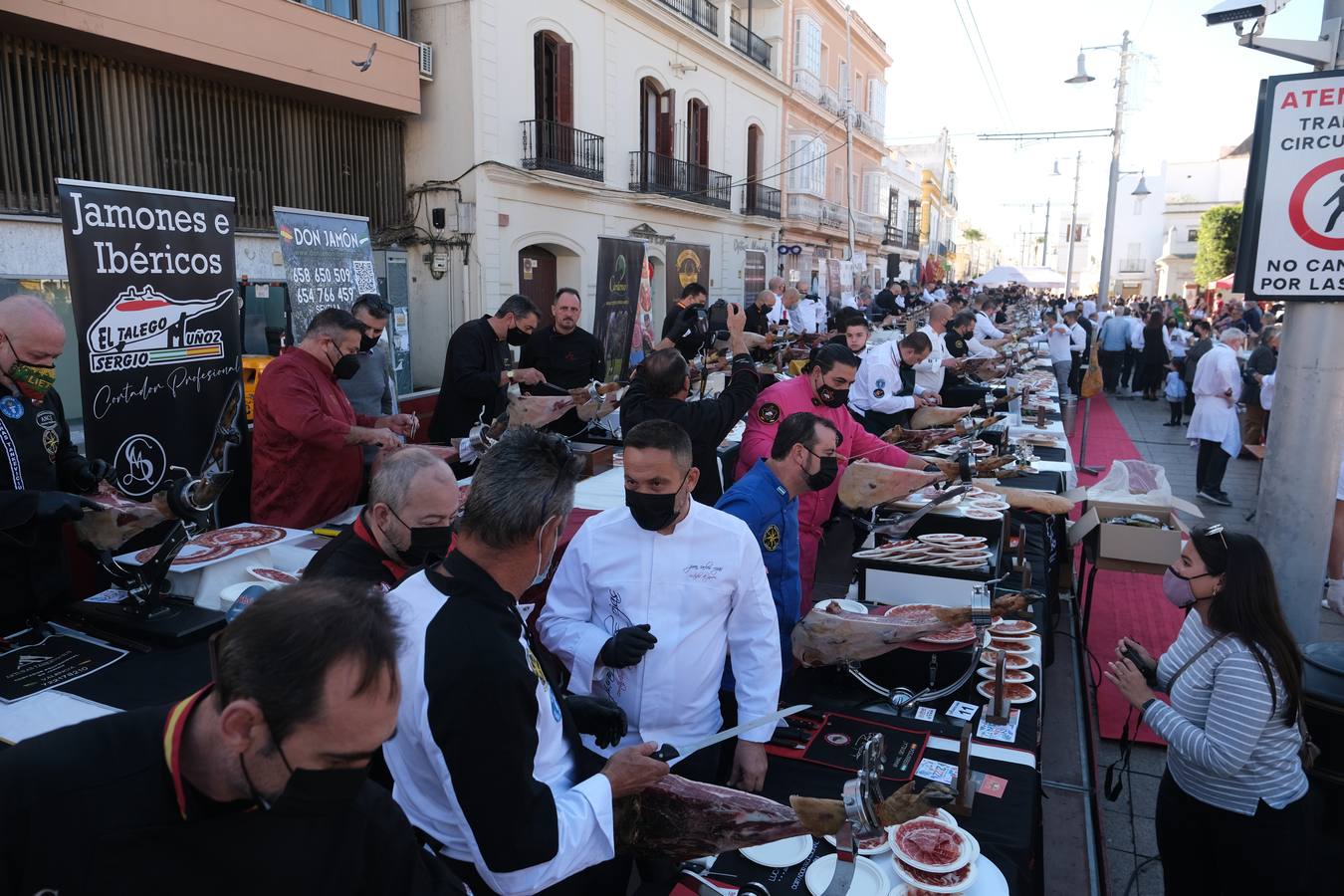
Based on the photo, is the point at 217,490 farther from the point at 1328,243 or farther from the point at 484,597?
the point at 1328,243

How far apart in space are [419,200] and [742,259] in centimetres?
1267

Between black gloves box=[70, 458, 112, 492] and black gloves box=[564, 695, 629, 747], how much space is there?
2.62 m

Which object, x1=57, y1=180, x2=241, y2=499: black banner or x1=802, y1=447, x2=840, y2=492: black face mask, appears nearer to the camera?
x1=802, y1=447, x2=840, y2=492: black face mask

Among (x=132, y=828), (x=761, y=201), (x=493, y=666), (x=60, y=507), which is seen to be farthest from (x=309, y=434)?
(x=761, y=201)

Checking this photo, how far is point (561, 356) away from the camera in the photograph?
6.76 metres

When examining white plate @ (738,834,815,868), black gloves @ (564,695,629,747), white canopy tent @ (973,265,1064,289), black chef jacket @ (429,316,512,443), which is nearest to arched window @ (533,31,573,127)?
black chef jacket @ (429,316,512,443)

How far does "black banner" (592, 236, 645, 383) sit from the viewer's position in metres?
9.69

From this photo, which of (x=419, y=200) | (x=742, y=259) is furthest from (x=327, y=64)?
(x=742, y=259)

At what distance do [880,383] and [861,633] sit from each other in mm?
5204

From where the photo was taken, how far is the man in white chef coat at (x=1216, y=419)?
31.9 feet

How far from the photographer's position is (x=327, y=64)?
39.0 feet

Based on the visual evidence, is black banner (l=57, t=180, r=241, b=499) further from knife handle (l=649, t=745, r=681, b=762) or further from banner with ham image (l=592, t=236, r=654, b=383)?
banner with ham image (l=592, t=236, r=654, b=383)

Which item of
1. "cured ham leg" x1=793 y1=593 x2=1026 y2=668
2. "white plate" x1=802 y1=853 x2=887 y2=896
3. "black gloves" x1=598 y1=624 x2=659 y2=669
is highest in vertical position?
"black gloves" x1=598 y1=624 x2=659 y2=669

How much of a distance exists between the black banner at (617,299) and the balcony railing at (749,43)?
15.7 meters
